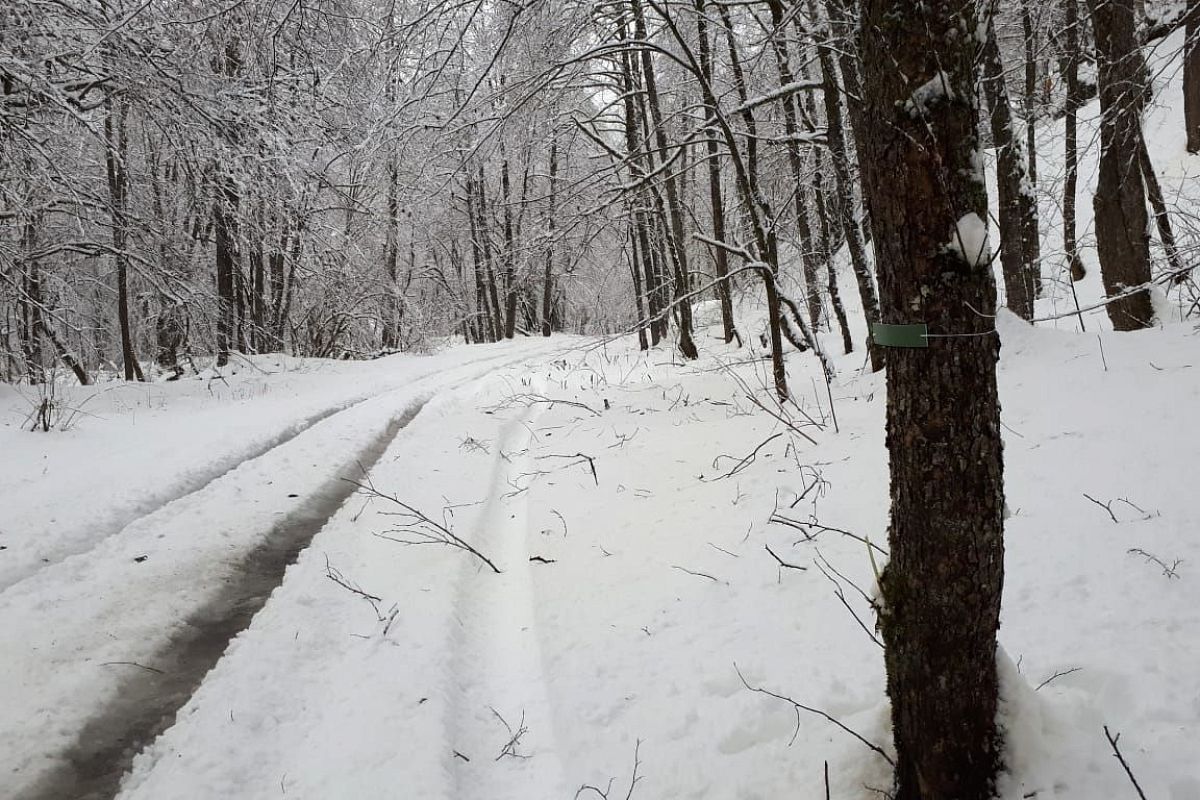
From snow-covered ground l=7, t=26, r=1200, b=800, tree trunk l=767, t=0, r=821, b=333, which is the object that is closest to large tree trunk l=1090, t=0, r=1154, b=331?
snow-covered ground l=7, t=26, r=1200, b=800

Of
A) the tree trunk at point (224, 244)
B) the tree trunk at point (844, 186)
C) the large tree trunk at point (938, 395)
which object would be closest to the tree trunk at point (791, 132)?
the tree trunk at point (844, 186)

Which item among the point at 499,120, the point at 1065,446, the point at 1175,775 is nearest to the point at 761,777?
the point at 1175,775

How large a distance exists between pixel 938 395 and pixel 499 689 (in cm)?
237

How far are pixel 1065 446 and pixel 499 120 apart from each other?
4.87 meters

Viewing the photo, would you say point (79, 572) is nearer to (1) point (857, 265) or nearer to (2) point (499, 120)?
(2) point (499, 120)

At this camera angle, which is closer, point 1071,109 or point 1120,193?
point 1120,193

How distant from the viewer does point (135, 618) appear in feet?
11.9

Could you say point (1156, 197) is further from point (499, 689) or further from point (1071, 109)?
point (499, 689)

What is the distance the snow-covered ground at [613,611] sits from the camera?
238 centimetres

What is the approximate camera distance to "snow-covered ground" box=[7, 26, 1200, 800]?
2.38 m

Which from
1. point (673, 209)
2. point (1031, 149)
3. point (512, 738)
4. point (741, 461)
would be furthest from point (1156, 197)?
point (512, 738)

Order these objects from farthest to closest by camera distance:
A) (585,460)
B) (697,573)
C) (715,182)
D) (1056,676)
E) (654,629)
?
(715,182) < (585,460) < (697,573) < (654,629) < (1056,676)

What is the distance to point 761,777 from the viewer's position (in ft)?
7.70

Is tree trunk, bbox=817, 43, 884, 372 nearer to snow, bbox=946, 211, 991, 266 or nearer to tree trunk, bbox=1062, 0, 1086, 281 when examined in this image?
tree trunk, bbox=1062, 0, 1086, 281
